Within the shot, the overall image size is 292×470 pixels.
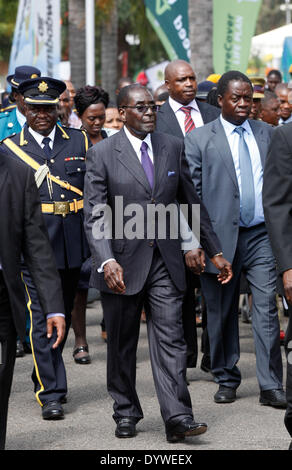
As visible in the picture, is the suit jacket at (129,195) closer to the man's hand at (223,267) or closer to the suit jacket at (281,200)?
the man's hand at (223,267)

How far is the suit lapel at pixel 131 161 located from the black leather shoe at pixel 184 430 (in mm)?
1430

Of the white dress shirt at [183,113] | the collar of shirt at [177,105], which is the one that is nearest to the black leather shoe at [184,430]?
the white dress shirt at [183,113]

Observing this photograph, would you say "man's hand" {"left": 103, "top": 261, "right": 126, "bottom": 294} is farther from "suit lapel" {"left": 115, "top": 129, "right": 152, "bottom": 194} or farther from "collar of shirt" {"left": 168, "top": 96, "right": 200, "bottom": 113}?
"collar of shirt" {"left": 168, "top": 96, "right": 200, "bottom": 113}

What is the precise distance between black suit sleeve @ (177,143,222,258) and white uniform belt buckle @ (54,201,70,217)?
110 cm

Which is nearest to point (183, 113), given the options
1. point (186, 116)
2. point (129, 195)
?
point (186, 116)

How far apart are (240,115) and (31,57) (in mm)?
8293

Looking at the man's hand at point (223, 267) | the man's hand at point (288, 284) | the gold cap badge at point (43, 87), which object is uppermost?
the gold cap badge at point (43, 87)

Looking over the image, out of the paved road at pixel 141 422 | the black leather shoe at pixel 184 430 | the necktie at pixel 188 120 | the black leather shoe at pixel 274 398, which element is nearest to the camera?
the black leather shoe at pixel 184 430

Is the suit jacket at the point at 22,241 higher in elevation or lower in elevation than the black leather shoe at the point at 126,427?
higher

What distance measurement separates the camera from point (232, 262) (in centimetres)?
801

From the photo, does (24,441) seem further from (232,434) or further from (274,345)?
(274,345)

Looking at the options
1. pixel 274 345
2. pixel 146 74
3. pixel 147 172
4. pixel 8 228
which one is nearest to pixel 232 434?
pixel 274 345

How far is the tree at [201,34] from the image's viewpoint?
1673cm

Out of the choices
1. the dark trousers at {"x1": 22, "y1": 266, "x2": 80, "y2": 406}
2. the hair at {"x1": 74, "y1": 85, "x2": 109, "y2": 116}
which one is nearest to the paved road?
the dark trousers at {"x1": 22, "y1": 266, "x2": 80, "y2": 406}
